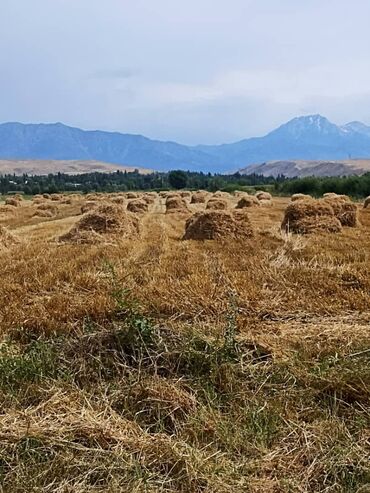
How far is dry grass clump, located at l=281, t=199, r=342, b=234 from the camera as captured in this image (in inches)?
603

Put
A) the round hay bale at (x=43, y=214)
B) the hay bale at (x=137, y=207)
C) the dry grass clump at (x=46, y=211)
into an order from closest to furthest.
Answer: the hay bale at (x=137, y=207)
the round hay bale at (x=43, y=214)
the dry grass clump at (x=46, y=211)

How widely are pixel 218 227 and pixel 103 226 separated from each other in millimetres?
3279

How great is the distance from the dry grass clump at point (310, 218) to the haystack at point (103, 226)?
4.48 meters

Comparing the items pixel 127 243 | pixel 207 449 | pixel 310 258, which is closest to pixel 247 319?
pixel 207 449

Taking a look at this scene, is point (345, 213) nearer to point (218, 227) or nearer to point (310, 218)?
point (310, 218)

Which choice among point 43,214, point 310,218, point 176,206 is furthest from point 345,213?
point 43,214

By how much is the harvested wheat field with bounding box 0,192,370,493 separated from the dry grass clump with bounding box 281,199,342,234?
22.2 feet

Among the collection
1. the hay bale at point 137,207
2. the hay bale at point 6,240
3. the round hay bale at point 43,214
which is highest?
the hay bale at point 6,240

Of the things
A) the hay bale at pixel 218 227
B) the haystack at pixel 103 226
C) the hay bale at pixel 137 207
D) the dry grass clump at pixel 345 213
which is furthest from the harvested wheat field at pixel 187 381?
the hay bale at pixel 137 207

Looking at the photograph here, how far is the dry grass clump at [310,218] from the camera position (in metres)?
15.3

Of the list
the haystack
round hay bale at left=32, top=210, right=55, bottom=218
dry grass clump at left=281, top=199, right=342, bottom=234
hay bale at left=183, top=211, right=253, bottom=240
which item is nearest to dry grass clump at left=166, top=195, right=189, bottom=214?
round hay bale at left=32, top=210, right=55, bottom=218

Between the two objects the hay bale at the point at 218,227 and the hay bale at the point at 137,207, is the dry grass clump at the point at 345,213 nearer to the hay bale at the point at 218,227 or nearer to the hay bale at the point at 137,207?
the hay bale at the point at 218,227

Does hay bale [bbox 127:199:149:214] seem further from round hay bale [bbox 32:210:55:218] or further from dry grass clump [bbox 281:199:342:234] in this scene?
dry grass clump [bbox 281:199:342:234]

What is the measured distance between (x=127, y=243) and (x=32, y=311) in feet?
22.9
